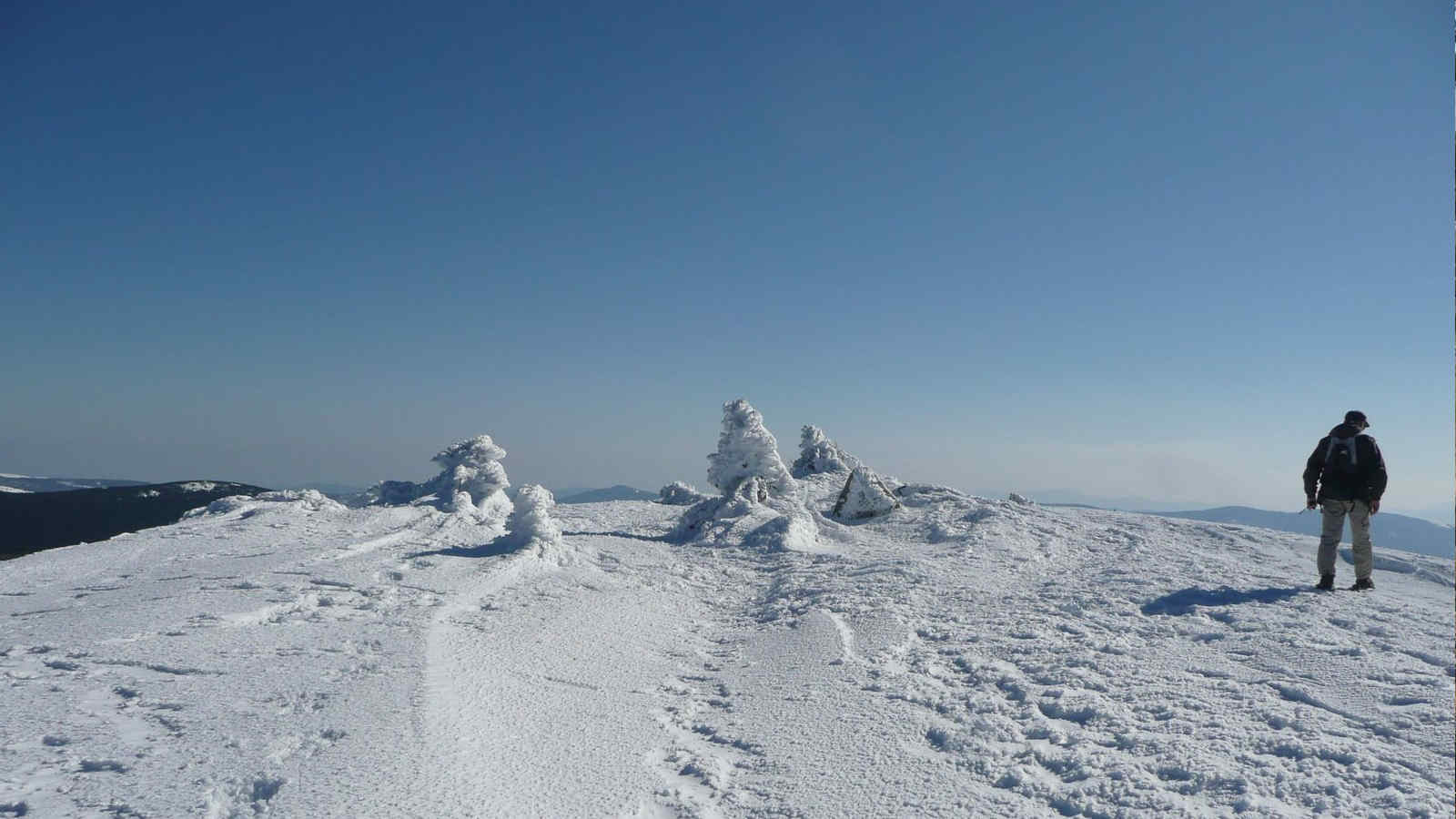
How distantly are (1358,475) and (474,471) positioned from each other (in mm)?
22866

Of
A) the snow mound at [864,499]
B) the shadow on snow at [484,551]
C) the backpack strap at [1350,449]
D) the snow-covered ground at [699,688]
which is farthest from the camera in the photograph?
the snow mound at [864,499]

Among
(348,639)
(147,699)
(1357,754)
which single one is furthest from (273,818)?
(1357,754)

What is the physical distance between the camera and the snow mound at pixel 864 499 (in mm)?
18734

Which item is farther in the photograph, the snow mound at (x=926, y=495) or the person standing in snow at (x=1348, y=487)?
the snow mound at (x=926, y=495)

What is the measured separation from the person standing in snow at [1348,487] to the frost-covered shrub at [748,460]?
12951 mm

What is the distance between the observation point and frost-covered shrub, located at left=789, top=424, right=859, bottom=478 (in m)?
28.6

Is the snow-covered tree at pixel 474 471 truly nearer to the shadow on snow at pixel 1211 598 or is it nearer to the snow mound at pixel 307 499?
the snow mound at pixel 307 499

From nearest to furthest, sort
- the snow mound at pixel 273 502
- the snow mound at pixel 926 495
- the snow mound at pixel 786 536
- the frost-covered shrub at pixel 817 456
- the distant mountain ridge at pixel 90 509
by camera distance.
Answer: the snow mound at pixel 786 536 → the snow mound at pixel 273 502 → the snow mound at pixel 926 495 → the frost-covered shrub at pixel 817 456 → the distant mountain ridge at pixel 90 509

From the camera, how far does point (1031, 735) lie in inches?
200

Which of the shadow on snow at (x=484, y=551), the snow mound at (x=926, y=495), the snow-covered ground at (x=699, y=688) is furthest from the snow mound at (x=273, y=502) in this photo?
the snow mound at (x=926, y=495)

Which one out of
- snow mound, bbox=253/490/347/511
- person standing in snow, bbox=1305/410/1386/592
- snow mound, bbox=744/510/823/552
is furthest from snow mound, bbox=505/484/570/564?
person standing in snow, bbox=1305/410/1386/592

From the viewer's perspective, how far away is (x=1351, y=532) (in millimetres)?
8750

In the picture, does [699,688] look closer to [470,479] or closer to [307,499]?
[307,499]

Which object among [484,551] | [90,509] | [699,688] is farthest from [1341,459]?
[90,509]
